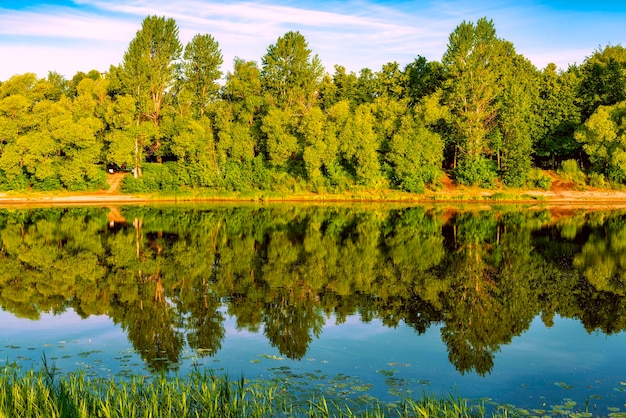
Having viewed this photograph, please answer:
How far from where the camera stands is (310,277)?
2258 centimetres

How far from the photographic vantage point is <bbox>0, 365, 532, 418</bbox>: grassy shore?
8938 millimetres

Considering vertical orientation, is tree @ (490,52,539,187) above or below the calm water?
above

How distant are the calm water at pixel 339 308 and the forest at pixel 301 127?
27586 millimetres

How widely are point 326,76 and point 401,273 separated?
193ft

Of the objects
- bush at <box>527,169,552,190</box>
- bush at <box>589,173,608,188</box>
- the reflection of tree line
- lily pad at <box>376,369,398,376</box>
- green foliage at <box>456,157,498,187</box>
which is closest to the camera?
lily pad at <box>376,369,398,376</box>

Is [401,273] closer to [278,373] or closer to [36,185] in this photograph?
[278,373]

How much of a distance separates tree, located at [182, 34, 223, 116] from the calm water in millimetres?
39323

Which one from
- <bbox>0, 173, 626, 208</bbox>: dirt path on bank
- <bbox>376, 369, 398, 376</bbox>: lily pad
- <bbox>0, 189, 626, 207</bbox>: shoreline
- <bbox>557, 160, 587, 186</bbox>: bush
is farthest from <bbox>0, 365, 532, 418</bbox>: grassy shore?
<bbox>557, 160, 587, 186</bbox>: bush

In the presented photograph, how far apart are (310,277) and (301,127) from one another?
4331 centimetres

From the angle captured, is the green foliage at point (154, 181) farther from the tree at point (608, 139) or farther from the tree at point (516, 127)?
the tree at point (608, 139)

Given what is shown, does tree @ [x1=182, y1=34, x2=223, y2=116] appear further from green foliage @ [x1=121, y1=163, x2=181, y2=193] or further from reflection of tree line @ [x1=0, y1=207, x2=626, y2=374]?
Result: reflection of tree line @ [x1=0, y1=207, x2=626, y2=374]

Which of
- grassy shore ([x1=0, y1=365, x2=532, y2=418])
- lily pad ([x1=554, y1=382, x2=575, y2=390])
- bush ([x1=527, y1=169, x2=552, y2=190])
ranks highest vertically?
bush ([x1=527, y1=169, x2=552, y2=190])

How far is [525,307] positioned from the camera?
18.5 m

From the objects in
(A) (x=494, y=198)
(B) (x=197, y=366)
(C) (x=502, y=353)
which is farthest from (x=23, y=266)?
(A) (x=494, y=198)
